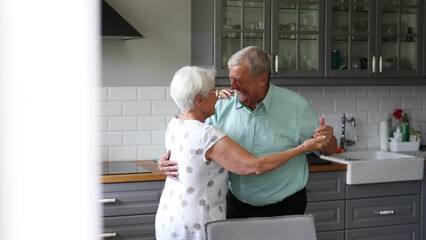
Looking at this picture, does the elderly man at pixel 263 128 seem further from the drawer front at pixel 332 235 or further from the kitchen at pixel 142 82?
the drawer front at pixel 332 235

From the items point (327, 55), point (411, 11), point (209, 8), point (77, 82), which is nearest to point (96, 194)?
point (77, 82)

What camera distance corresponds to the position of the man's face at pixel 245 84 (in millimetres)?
2734

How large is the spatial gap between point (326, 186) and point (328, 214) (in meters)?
0.19

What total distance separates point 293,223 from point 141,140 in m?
2.34

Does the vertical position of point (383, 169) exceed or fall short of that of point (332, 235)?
it exceeds it

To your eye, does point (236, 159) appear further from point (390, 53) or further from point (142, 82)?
point (390, 53)

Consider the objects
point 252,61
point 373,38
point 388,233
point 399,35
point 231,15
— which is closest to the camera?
point 252,61

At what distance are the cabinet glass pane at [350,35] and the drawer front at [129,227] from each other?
165cm

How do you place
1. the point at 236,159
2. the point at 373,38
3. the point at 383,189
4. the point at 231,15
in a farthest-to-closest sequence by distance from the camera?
the point at 373,38 → the point at 383,189 → the point at 231,15 → the point at 236,159

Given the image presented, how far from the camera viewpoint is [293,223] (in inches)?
80.6

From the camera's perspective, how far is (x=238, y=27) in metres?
4.12

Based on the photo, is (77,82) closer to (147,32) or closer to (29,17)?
(29,17)

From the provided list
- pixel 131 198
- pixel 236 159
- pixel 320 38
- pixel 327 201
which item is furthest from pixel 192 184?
pixel 320 38

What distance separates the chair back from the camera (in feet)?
6.49
